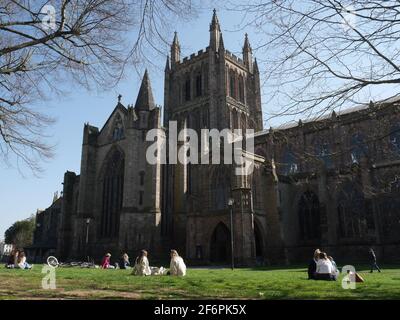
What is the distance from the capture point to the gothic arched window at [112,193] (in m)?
40.7

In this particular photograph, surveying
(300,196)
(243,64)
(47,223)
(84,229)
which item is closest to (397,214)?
(300,196)

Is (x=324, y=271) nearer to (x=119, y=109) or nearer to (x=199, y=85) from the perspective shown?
(x=119, y=109)

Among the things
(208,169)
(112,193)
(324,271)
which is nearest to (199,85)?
(112,193)

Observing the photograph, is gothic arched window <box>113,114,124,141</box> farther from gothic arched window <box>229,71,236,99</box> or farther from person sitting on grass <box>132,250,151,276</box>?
person sitting on grass <box>132,250,151,276</box>

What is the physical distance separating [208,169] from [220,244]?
6476mm

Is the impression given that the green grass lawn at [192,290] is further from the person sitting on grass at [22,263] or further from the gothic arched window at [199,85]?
the gothic arched window at [199,85]

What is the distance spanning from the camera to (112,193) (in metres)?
42.1

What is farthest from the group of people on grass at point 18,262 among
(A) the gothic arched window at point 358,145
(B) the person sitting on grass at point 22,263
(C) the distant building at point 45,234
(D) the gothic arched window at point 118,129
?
(C) the distant building at point 45,234

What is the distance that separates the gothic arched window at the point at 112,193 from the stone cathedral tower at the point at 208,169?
5.08m

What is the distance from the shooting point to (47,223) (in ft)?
204
